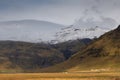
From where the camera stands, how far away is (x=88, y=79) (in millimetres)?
153000

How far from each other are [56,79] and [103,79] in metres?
23.0

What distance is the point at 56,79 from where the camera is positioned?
531 ft

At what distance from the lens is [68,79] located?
520 feet

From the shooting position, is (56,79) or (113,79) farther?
(56,79)

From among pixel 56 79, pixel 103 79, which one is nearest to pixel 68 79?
pixel 56 79

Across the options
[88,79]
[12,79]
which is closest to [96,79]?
[88,79]

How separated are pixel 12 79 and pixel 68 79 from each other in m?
25.5

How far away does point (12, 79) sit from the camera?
526 feet

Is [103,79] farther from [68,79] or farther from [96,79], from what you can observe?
[68,79]

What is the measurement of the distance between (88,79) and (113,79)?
10961 mm

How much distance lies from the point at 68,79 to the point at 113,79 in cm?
2097

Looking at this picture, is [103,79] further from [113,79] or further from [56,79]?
[56,79]

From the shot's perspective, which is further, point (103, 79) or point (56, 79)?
point (56, 79)

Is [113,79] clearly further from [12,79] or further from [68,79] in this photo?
[12,79]
